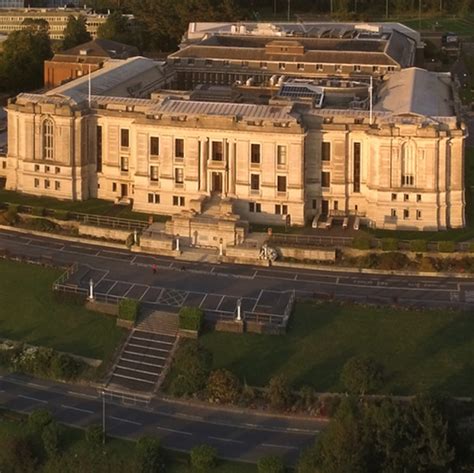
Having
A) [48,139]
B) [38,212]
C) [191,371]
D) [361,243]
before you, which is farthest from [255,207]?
[191,371]

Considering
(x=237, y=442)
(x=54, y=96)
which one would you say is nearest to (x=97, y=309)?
(x=237, y=442)

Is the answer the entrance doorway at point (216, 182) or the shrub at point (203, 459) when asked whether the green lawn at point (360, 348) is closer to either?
the shrub at point (203, 459)

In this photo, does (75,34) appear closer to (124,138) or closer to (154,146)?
(124,138)

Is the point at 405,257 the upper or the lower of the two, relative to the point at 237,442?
upper

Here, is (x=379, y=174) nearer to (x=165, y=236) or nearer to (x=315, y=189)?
(x=315, y=189)

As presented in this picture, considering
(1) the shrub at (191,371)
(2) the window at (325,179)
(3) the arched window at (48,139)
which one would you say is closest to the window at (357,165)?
(2) the window at (325,179)

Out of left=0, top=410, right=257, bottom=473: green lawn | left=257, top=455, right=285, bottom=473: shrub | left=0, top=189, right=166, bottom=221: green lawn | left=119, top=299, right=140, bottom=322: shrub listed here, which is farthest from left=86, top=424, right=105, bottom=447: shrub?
left=0, top=189, right=166, bottom=221: green lawn
